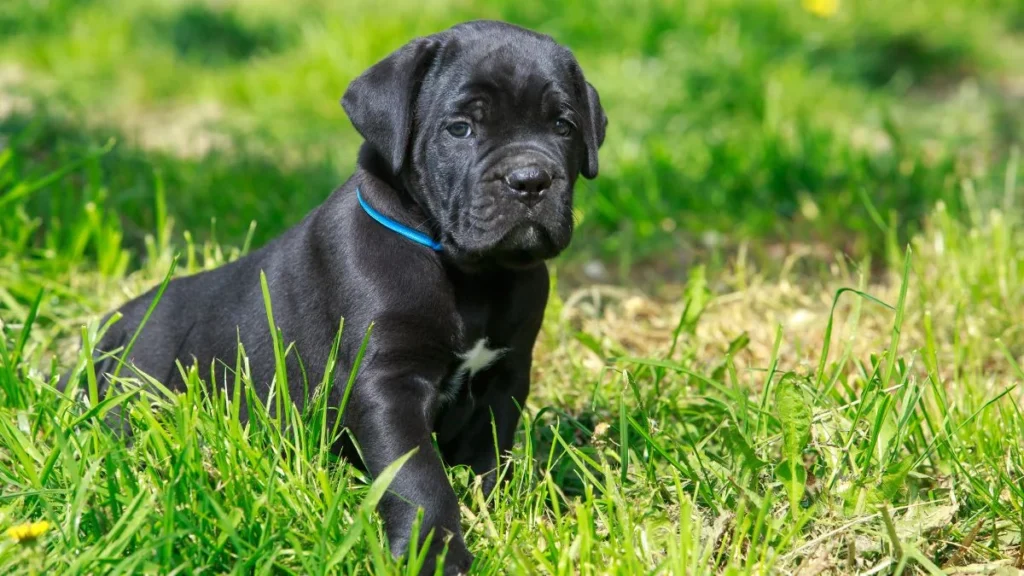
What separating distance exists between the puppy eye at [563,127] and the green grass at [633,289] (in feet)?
2.26

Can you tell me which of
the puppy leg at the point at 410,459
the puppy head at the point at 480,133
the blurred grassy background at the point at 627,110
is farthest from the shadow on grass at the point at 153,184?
the puppy leg at the point at 410,459

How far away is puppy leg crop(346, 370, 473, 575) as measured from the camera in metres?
2.82

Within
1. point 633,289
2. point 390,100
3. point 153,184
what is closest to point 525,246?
point 390,100

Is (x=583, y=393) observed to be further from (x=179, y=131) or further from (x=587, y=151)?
(x=179, y=131)

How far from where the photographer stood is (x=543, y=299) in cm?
344

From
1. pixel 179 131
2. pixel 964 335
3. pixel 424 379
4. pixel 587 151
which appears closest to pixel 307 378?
pixel 424 379

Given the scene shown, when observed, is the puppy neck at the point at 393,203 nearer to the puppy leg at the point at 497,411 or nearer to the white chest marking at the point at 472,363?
the white chest marking at the point at 472,363

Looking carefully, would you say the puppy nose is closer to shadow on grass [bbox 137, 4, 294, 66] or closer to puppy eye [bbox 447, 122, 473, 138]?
puppy eye [bbox 447, 122, 473, 138]

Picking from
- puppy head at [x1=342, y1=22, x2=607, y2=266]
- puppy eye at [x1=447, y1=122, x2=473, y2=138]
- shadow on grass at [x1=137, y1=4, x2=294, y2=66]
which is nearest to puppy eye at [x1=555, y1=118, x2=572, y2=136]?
puppy head at [x1=342, y1=22, x2=607, y2=266]

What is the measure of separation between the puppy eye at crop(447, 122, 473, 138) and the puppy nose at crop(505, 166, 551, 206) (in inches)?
9.6

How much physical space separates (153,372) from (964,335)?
3.00m

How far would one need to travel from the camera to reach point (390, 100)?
3.19 metres

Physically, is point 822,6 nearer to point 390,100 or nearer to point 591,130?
point 591,130

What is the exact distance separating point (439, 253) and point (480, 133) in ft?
1.17
